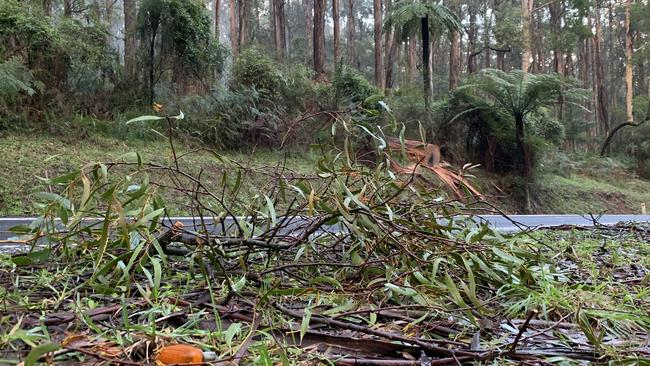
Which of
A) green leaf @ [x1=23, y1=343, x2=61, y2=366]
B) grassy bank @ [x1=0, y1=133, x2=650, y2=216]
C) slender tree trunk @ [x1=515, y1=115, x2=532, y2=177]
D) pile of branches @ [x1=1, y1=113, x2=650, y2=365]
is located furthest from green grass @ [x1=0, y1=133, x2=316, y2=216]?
slender tree trunk @ [x1=515, y1=115, x2=532, y2=177]

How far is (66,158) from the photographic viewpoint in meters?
9.05

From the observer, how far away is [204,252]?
176 cm

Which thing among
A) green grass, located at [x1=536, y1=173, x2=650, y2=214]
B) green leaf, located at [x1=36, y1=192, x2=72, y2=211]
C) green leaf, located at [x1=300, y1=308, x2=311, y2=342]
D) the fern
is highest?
the fern

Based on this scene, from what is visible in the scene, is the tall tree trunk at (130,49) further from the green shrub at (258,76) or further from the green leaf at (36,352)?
the green leaf at (36,352)

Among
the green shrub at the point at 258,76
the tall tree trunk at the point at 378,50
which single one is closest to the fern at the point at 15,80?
the green shrub at the point at 258,76

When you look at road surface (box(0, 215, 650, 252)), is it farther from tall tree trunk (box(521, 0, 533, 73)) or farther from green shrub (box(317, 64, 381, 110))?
tall tree trunk (box(521, 0, 533, 73))

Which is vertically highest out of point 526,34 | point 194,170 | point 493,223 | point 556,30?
point 556,30

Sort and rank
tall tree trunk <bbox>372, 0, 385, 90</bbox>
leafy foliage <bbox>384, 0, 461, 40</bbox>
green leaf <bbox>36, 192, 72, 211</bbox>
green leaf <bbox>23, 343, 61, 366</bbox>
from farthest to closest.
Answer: tall tree trunk <bbox>372, 0, 385, 90</bbox>
leafy foliage <bbox>384, 0, 461, 40</bbox>
green leaf <bbox>36, 192, 72, 211</bbox>
green leaf <bbox>23, 343, 61, 366</bbox>

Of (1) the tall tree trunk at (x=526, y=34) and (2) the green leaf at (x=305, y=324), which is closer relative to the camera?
(2) the green leaf at (x=305, y=324)

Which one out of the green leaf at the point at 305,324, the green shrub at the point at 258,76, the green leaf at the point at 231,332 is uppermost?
the green shrub at the point at 258,76

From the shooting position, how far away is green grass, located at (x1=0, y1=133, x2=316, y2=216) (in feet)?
25.5

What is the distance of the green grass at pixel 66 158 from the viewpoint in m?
7.76

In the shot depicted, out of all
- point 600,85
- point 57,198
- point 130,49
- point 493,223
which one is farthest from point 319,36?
point 600,85

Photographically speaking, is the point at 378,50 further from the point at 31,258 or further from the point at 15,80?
the point at 31,258
